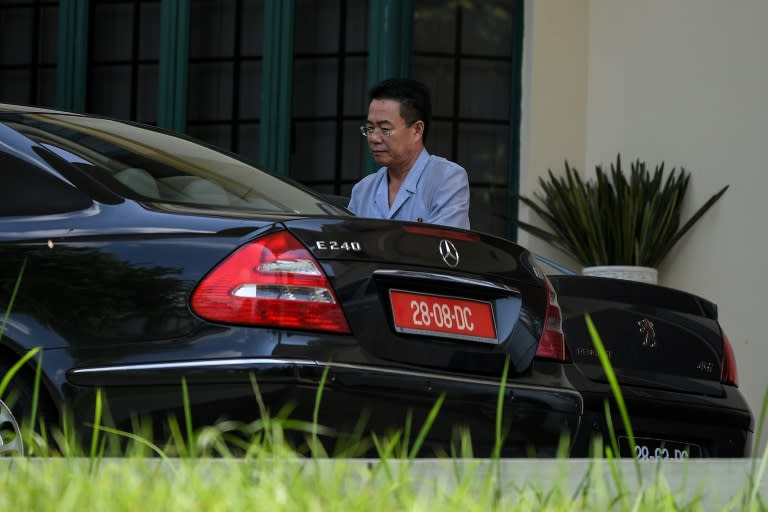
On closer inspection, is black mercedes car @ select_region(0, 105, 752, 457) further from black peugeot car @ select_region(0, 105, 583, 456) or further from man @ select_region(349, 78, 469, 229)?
man @ select_region(349, 78, 469, 229)

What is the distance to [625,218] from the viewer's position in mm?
10102

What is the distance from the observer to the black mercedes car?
382 centimetres

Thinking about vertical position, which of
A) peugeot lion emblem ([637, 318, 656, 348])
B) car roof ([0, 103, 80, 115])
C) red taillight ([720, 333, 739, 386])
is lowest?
red taillight ([720, 333, 739, 386])

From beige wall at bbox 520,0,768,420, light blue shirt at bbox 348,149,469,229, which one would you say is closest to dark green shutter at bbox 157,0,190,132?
beige wall at bbox 520,0,768,420

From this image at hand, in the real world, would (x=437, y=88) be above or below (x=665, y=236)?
above

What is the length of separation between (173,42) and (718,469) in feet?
28.1

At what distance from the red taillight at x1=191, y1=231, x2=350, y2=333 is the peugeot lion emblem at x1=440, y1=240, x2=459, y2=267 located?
1.24 feet

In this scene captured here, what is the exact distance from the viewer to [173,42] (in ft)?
36.6

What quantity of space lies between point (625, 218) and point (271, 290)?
6423mm

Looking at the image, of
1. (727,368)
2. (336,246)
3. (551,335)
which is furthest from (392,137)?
(336,246)

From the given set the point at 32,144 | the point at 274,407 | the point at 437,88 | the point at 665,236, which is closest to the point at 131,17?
the point at 437,88

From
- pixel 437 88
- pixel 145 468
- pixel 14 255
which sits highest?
pixel 437 88

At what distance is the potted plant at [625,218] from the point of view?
10086 millimetres

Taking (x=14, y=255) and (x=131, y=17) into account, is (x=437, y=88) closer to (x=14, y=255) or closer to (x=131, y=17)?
(x=131, y=17)
